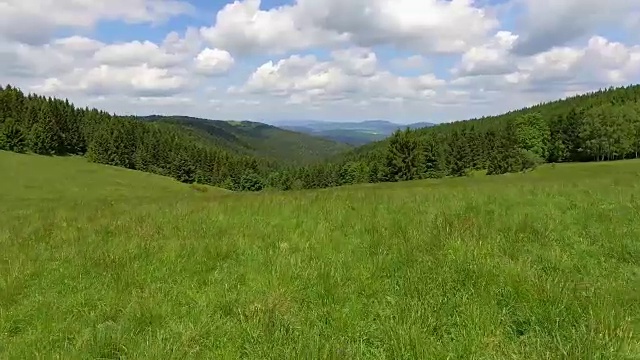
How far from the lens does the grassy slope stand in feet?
13.7

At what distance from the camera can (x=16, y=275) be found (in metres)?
6.28

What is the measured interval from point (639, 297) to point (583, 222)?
169 inches

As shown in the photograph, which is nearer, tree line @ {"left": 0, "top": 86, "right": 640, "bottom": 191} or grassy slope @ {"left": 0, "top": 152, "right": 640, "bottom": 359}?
grassy slope @ {"left": 0, "top": 152, "right": 640, "bottom": 359}

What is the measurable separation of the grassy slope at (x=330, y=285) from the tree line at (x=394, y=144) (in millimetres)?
111304

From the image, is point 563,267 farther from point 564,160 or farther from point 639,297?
point 564,160

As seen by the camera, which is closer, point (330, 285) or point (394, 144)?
point (330, 285)

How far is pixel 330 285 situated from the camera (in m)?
5.50

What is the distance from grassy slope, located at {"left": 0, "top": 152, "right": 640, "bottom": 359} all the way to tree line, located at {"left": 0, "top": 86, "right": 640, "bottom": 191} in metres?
111

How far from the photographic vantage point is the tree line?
394 ft

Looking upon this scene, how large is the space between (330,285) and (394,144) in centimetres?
11624

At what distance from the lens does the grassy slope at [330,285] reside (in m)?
4.17

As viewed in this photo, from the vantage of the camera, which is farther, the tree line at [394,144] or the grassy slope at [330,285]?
the tree line at [394,144]

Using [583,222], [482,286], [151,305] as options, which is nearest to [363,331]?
[482,286]

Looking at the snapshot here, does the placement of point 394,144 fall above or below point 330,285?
above
